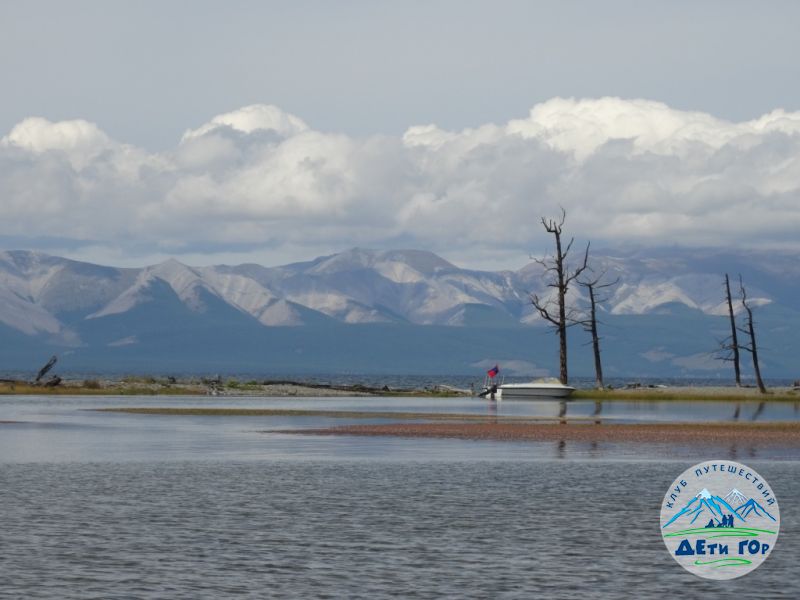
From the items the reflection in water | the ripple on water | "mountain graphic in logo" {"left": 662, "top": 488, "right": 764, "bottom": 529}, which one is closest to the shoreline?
the reflection in water

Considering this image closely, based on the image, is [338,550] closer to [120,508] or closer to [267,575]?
[267,575]

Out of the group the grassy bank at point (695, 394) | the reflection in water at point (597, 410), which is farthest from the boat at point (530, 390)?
the reflection in water at point (597, 410)

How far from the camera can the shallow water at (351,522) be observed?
2822cm

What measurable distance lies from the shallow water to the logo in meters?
0.48

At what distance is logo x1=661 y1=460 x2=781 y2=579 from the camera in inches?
1203

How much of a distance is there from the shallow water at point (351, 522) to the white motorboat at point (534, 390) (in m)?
58.2

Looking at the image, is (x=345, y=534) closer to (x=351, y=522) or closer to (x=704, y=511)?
(x=351, y=522)

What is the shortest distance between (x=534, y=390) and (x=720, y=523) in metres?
87.5

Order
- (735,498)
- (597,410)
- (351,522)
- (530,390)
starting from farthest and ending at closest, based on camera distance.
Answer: (530,390) → (597,410) → (735,498) → (351,522)

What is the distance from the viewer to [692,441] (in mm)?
64375

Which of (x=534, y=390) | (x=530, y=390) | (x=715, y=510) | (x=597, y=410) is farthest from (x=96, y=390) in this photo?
(x=715, y=510)

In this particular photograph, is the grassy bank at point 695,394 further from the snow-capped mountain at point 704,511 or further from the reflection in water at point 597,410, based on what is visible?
the snow-capped mountain at point 704,511

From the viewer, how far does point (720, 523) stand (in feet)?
114

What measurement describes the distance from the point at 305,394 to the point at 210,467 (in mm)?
88857
